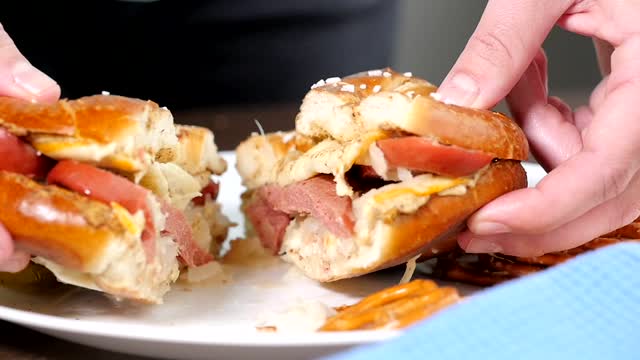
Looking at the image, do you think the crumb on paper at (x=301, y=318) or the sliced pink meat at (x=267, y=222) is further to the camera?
the sliced pink meat at (x=267, y=222)

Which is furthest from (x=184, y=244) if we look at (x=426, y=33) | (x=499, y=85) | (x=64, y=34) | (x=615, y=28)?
(x=426, y=33)

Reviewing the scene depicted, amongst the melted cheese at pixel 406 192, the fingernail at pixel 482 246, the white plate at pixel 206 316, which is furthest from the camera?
the fingernail at pixel 482 246

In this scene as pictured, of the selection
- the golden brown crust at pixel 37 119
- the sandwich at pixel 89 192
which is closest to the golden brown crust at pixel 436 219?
the sandwich at pixel 89 192

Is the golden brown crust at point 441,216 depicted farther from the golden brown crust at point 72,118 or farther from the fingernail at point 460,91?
the golden brown crust at point 72,118

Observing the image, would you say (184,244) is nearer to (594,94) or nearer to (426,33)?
(594,94)

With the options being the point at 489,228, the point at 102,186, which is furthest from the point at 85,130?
the point at 489,228

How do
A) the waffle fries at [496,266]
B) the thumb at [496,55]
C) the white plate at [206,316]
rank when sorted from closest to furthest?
the white plate at [206,316] < the thumb at [496,55] < the waffle fries at [496,266]
